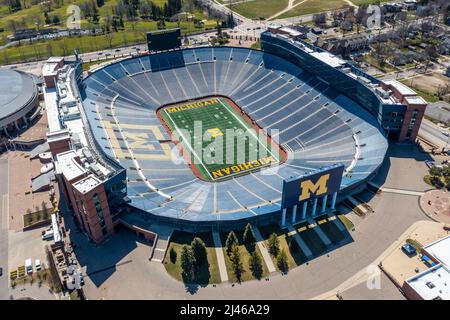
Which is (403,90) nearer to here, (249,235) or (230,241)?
(249,235)

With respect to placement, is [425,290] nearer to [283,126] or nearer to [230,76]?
[283,126]

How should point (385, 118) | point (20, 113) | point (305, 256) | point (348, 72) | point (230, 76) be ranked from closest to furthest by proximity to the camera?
point (305, 256) → point (385, 118) → point (348, 72) → point (20, 113) → point (230, 76)

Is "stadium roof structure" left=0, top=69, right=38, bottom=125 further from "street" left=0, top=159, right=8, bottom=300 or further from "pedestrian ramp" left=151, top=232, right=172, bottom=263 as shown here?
"pedestrian ramp" left=151, top=232, right=172, bottom=263

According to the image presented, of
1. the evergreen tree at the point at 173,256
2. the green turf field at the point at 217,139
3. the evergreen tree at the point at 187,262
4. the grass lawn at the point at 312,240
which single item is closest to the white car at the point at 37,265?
the evergreen tree at the point at 173,256

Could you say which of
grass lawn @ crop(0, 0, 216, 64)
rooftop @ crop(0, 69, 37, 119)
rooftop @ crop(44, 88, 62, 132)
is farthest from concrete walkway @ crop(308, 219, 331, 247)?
grass lawn @ crop(0, 0, 216, 64)

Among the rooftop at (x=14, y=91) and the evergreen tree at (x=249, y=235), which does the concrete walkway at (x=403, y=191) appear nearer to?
the evergreen tree at (x=249, y=235)

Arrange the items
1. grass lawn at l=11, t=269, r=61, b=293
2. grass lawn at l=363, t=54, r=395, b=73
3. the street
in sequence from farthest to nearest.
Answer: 1. grass lawn at l=363, t=54, r=395, b=73
2. the street
3. grass lawn at l=11, t=269, r=61, b=293

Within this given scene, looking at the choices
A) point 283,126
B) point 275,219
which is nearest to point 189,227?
point 275,219
